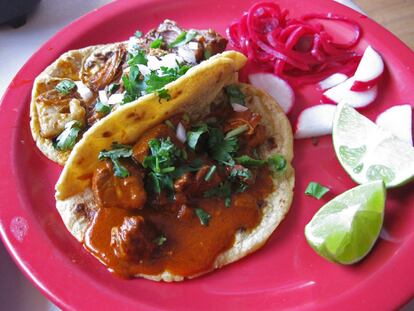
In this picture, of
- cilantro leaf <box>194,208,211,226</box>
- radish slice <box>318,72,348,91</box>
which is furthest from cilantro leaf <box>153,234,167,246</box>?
radish slice <box>318,72,348,91</box>

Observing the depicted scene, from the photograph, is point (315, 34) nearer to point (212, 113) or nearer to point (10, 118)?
point (212, 113)

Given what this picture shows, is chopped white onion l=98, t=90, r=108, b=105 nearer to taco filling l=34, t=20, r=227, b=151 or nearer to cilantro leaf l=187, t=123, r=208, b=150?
taco filling l=34, t=20, r=227, b=151

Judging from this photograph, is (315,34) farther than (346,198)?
Yes

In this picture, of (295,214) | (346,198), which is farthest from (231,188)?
(346,198)

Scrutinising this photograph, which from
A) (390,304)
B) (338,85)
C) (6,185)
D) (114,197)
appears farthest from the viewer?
(338,85)

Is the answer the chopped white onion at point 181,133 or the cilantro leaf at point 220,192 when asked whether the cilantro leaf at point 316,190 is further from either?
the chopped white onion at point 181,133

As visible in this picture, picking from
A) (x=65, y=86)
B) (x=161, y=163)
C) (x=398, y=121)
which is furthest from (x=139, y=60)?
(x=398, y=121)

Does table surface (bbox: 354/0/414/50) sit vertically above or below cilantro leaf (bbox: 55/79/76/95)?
below
